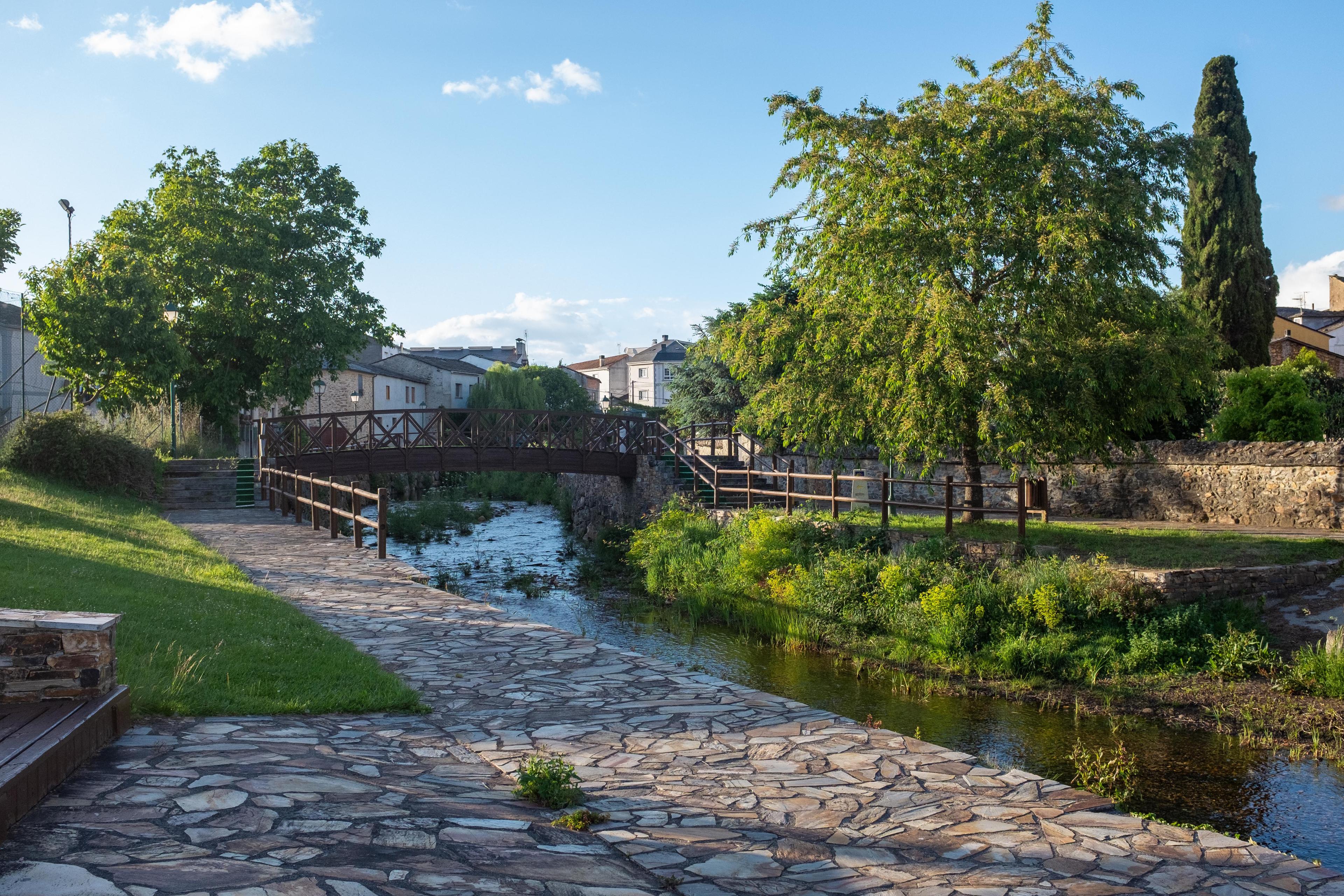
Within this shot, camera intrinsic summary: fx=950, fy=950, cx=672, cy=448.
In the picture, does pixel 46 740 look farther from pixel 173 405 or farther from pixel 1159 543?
pixel 173 405

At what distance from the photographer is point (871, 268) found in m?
12.0

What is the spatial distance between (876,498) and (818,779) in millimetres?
13495

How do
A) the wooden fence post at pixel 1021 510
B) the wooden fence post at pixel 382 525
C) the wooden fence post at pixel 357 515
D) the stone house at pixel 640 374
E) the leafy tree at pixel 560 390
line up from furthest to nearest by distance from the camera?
A: the stone house at pixel 640 374 < the leafy tree at pixel 560 390 < the wooden fence post at pixel 357 515 < the wooden fence post at pixel 382 525 < the wooden fence post at pixel 1021 510

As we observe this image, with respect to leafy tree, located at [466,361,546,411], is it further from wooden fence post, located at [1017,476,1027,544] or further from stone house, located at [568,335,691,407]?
wooden fence post, located at [1017,476,1027,544]

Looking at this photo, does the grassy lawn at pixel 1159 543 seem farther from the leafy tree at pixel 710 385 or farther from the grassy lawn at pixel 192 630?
the leafy tree at pixel 710 385

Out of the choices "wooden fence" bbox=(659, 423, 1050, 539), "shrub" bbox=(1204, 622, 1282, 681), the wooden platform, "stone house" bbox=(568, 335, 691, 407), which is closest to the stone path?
the wooden platform

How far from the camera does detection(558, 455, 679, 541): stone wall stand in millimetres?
21859

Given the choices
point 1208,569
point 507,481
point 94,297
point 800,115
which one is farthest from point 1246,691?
point 507,481

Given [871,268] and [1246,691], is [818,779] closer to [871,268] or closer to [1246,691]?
[1246,691]

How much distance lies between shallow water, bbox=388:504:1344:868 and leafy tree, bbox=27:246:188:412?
12.5 m

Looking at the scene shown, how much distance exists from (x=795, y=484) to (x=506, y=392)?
2811 centimetres

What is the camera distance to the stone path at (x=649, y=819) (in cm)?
351

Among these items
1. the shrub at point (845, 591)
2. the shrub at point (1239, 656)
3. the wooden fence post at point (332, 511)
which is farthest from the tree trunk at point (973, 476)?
the wooden fence post at point (332, 511)

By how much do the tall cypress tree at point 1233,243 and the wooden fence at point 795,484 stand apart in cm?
747
